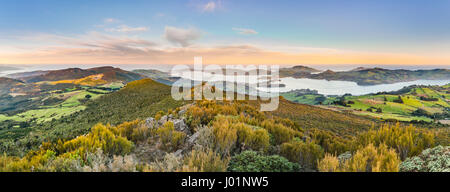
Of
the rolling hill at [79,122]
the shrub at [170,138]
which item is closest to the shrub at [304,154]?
the shrub at [170,138]

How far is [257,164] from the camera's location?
3.77m

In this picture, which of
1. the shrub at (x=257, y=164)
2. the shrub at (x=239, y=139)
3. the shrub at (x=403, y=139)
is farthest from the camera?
the shrub at (x=239, y=139)

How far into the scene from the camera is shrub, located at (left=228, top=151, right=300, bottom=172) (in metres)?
3.66

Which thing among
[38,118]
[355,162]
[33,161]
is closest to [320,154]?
[355,162]

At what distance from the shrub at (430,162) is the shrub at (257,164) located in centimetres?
244

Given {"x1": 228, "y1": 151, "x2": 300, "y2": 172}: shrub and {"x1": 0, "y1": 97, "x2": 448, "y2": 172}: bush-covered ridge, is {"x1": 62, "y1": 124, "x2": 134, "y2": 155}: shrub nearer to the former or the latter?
{"x1": 0, "y1": 97, "x2": 448, "y2": 172}: bush-covered ridge

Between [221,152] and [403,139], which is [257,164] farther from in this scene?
[403,139]

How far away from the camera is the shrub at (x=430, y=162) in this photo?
3771mm

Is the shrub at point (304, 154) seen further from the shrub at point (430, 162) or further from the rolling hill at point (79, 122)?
the rolling hill at point (79, 122)

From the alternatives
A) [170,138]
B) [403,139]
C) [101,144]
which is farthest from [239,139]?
[403,139]

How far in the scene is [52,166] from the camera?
3.42 m
